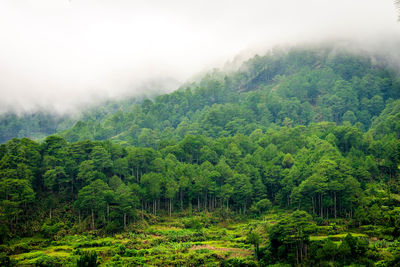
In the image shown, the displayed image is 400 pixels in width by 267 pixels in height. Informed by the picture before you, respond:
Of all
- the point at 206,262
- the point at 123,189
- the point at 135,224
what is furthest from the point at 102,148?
the point at 206,262

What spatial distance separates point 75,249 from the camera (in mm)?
47781

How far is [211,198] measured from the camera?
7281 cm

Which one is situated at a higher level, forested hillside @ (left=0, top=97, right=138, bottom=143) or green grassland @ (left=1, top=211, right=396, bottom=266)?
forested hillside @ (left=0, top=97, right=138, bottom=143)

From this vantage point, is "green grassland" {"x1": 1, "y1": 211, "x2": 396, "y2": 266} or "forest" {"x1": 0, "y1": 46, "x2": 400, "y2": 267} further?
"forest" {"x1": 0, "y1": 46, "x2": 400, "y2": 267}

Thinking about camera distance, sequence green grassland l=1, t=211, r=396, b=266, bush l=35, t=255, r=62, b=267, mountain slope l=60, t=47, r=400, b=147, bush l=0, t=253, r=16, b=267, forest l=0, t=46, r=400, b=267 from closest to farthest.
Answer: bush l=0, t=253, r=16, b=267
bush l=35, t=255, r=62, b=267
green grassland l=1, t=211, r=396, b=266
forest l=0, t=46, r=400, b=267
mountain slope l=60, t=47, r=400, b=147

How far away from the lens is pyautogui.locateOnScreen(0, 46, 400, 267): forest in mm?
44594

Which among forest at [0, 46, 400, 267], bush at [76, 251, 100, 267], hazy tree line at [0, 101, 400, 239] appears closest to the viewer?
bush at [76, 251, 100, 267]

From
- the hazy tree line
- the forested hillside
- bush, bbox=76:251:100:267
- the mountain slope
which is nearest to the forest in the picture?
bush, bbox=76:251:100:267

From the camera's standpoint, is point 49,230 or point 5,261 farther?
point 49,230

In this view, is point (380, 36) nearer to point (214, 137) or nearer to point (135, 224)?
point (214, 137)

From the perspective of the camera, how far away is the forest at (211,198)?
4459 cm

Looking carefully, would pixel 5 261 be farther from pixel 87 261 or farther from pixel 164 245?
pixel 164 245

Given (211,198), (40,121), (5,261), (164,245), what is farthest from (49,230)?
(40,121)

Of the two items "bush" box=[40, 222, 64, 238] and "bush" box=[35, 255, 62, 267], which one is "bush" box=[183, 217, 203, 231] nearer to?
"bush" box=[40, 222, 64, 238]
